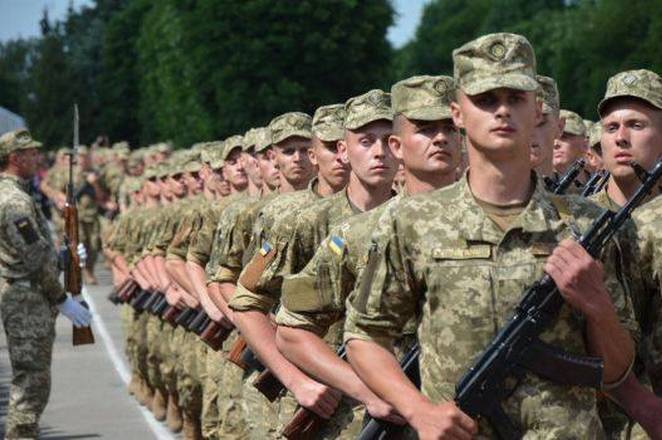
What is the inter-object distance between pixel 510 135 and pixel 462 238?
0.33m

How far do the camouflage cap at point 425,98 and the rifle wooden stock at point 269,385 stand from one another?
1361 millimetres

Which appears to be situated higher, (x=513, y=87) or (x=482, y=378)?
(x=513, y=87)

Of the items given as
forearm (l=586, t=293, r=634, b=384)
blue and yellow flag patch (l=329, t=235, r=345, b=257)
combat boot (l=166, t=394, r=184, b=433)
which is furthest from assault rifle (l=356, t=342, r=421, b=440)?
combat boot (l=166, t=394, r=184, b=433)

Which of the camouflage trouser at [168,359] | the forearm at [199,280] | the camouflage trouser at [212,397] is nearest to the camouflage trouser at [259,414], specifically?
the forearm at [199,280]

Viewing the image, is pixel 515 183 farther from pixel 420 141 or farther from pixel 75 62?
pixel 75 62

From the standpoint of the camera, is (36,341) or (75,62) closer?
(36,341)

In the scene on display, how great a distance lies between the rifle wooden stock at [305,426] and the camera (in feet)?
26.5

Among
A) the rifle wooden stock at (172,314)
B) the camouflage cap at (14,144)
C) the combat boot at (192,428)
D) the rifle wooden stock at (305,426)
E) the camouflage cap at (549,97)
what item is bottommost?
the combat boot at (192,428)

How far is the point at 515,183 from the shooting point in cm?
631

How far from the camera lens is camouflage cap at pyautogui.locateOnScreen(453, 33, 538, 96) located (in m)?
6.29

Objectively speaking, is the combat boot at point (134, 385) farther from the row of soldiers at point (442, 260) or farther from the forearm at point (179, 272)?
the row of soldiers at point (442, 260)

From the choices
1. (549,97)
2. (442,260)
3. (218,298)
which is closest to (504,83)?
(442,260)

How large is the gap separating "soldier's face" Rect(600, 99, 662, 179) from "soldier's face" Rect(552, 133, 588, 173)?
4223mm

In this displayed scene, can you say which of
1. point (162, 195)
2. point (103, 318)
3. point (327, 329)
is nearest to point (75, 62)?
point (103, 318)
